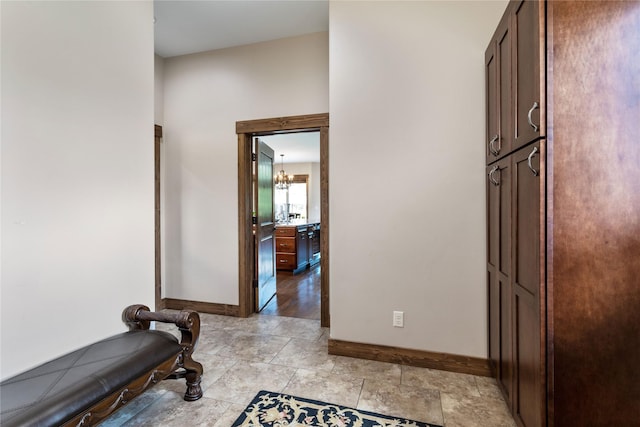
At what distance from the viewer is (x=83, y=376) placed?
1331mm

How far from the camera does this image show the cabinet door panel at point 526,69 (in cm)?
127

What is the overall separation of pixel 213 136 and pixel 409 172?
229cm

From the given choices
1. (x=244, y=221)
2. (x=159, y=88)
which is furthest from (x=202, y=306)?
(x=159, y=88)

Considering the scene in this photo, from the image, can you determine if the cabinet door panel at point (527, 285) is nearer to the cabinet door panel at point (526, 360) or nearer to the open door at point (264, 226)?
the cabinet door panel at point (526, 360)

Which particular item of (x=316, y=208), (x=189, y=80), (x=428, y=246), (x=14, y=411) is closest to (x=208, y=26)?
(x=189, y=80)

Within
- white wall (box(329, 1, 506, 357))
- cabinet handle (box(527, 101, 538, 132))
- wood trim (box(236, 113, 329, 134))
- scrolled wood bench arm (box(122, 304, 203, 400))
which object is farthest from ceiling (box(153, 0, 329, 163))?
A: scrolled wood bench arm (box(122, 304, 203, 400))

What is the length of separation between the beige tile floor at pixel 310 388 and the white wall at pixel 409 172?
0.78 ft

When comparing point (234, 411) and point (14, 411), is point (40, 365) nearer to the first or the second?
point (14, 411)

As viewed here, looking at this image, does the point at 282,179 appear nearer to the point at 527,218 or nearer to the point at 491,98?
the point at 491,98

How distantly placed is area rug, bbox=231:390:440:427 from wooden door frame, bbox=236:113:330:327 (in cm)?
128

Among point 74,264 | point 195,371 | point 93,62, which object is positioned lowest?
point 195,371

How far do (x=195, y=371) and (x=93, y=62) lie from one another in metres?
1.99

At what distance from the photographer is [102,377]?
53.1 inches

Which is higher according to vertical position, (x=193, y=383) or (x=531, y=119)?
(x=531, y=119)
